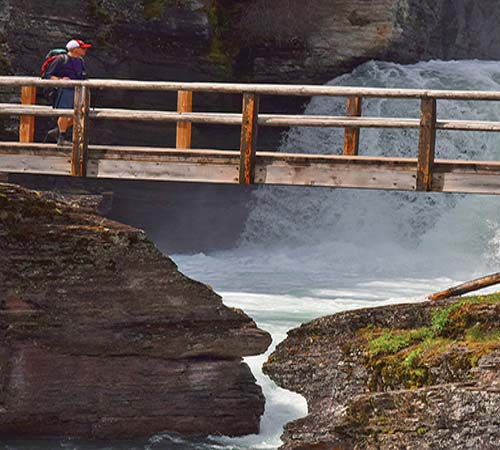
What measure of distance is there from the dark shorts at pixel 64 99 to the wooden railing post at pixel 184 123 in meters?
1.52

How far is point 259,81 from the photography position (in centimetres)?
3123

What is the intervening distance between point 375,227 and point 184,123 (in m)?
15.3

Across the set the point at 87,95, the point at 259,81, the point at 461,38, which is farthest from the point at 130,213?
the point at 87,95

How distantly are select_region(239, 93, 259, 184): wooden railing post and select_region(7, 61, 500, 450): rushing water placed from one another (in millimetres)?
8251

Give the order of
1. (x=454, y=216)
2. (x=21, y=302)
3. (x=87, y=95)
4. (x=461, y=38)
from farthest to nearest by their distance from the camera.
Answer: (x=461, y=38)
(x=454, y=216)
(x=87, y=95)
(x=21, y=302)

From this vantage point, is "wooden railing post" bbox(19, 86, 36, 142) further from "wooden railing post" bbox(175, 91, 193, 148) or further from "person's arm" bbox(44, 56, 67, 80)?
"wooden railing post" bbox(175, 91, 193, 148)

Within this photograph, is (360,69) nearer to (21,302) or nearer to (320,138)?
(320,138)

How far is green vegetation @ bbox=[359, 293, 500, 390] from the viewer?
38.0 feet

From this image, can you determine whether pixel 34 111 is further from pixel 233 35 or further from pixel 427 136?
pixel 233 35

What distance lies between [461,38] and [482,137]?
19.2ft

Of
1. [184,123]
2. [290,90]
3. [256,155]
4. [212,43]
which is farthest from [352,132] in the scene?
[212,43]

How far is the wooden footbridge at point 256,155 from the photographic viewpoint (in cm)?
1420

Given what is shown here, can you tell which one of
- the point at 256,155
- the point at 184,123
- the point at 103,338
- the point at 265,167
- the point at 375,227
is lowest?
the point at 375,227

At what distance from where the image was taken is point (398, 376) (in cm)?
1184
